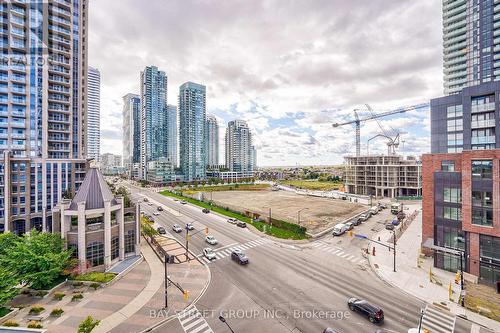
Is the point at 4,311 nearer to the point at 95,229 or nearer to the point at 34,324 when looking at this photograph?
the point at 34,324

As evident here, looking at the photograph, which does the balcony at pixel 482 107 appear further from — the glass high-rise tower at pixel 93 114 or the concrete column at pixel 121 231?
the glass high-rise tower at pixel 93 114

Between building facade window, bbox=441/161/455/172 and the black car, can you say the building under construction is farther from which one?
the black car

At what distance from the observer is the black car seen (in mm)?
21341

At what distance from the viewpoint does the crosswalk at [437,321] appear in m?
20.8

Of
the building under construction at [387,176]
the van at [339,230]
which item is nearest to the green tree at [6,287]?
the van at [339,230]

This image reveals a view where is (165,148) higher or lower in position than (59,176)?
higher

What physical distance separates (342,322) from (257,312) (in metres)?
8.33

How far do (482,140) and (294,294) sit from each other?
192ft

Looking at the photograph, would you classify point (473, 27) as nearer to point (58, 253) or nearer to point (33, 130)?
point (58, 253)

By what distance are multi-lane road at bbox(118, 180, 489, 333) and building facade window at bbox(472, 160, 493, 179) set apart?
18.9 metres

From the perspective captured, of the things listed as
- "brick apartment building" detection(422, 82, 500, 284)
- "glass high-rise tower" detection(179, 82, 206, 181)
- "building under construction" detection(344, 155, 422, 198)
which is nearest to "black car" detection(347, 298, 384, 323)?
"brick apartment building" detection(422, 82, 500, 284)

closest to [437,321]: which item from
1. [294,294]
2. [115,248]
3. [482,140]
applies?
[294,294]

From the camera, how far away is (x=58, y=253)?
29844 mm

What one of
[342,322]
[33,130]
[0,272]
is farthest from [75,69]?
[342,322]
